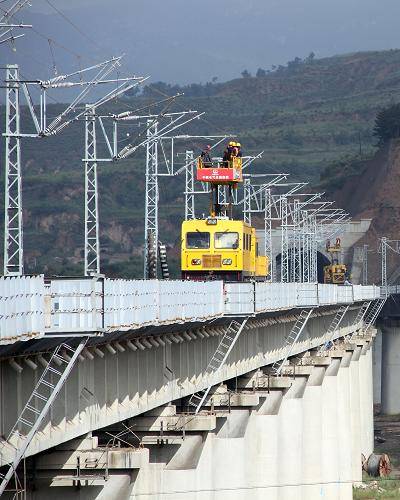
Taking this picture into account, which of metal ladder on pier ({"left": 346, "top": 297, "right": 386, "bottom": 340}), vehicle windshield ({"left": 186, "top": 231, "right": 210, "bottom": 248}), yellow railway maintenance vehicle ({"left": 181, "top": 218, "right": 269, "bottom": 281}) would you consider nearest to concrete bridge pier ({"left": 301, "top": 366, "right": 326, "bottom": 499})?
yellow railway maintenance vehicle ({"left": 181, "top": 218, "right": 269, "bottom": 281})

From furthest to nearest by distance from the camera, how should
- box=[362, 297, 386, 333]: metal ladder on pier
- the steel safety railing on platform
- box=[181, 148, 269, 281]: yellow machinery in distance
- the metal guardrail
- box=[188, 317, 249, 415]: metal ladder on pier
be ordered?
box=[362, 297, 386, 333]: metal ladder on pier < box=[181, 148, 269, 281]: yellow machinery in distance < box=[188, 317, 249, 415]: metal ladder on pier < the metal guardrail < the steel safety railing on platform

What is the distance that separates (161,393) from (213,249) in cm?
2995

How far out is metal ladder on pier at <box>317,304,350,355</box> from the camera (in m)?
97.7

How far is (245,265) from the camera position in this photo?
73.6 meters

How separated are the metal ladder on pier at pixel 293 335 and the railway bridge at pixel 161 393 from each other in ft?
0.45

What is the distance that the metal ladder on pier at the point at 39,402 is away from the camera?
2481cm

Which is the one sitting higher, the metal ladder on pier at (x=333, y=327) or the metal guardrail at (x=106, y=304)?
the metal ladder on pier at (x=333, y=327)

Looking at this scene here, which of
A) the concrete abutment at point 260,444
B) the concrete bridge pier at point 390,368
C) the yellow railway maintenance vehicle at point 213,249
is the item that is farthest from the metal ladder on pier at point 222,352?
the concrete bridge pier at point 390,368

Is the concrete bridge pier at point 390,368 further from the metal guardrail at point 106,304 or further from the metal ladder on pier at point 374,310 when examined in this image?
the metal guardrail at point 106,304

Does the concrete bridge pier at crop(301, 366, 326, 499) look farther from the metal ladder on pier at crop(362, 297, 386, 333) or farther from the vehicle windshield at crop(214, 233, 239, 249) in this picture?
the metal ladder on pier at crop(362, 297, 386, 333)

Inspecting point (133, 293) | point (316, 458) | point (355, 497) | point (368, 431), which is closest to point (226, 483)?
point (133, 293)

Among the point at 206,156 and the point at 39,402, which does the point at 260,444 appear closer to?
the point at 206,156

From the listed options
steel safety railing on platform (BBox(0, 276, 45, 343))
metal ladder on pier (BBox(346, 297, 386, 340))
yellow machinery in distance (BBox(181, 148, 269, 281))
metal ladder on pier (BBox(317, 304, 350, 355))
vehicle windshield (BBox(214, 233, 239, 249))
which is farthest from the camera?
metal ladder on pier (BBox(346, 297, 386, 340))

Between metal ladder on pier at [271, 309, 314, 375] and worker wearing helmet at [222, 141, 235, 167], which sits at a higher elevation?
worker wearing helmet at [222, 141, 235, 167]
